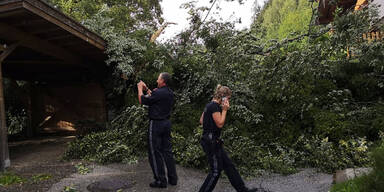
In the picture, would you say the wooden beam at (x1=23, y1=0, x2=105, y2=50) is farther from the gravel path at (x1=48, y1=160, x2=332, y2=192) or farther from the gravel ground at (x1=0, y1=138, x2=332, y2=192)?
the gravel path at (x1=48, y1=160, x2=332, y2=192)

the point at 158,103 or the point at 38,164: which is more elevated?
the point at 158,103

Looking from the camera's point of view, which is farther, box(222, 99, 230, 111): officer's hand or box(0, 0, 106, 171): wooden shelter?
box(0, 0, 106, 171): wooden shelter

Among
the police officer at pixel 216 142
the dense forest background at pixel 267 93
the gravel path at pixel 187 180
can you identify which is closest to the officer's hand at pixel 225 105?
the police officer at pixel 216 142

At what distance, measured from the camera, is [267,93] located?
7320mm

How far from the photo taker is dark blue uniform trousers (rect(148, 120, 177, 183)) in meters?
4.55

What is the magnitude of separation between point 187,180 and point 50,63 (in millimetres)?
6501

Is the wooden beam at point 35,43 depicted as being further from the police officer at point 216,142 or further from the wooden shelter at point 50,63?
the police officer at point 216,142

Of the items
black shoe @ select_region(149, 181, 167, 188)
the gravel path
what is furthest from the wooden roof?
black shoe @ select_region(149, 181, 167, 188)

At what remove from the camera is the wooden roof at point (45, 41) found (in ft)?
19.0

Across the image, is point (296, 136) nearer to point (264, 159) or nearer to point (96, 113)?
point (264, 159)

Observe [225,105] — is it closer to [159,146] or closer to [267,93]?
[159,146]

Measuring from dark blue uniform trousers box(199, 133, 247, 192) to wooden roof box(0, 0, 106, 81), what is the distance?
4.08 metres

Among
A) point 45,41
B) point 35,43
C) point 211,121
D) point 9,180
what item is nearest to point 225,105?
point 211,121

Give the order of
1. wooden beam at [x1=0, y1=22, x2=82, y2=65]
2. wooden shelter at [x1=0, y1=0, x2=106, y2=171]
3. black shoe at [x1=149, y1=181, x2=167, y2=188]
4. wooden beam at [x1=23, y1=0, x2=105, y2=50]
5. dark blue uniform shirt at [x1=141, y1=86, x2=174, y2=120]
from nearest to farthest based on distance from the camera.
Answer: dark blue uniform shirt at [x1=141, y1=86, x2=174, y2=120] < black shoe at [x1=149, y1=181, x2=167, y2=188] < wooden beam at [x1=23, y1=0, x2=105, y2=50] < wooden shelter at [x1=0, y1=0, x2=106, y2=171] < wooden beam at [x1=0, y1=22, x2=82, y2=65]
